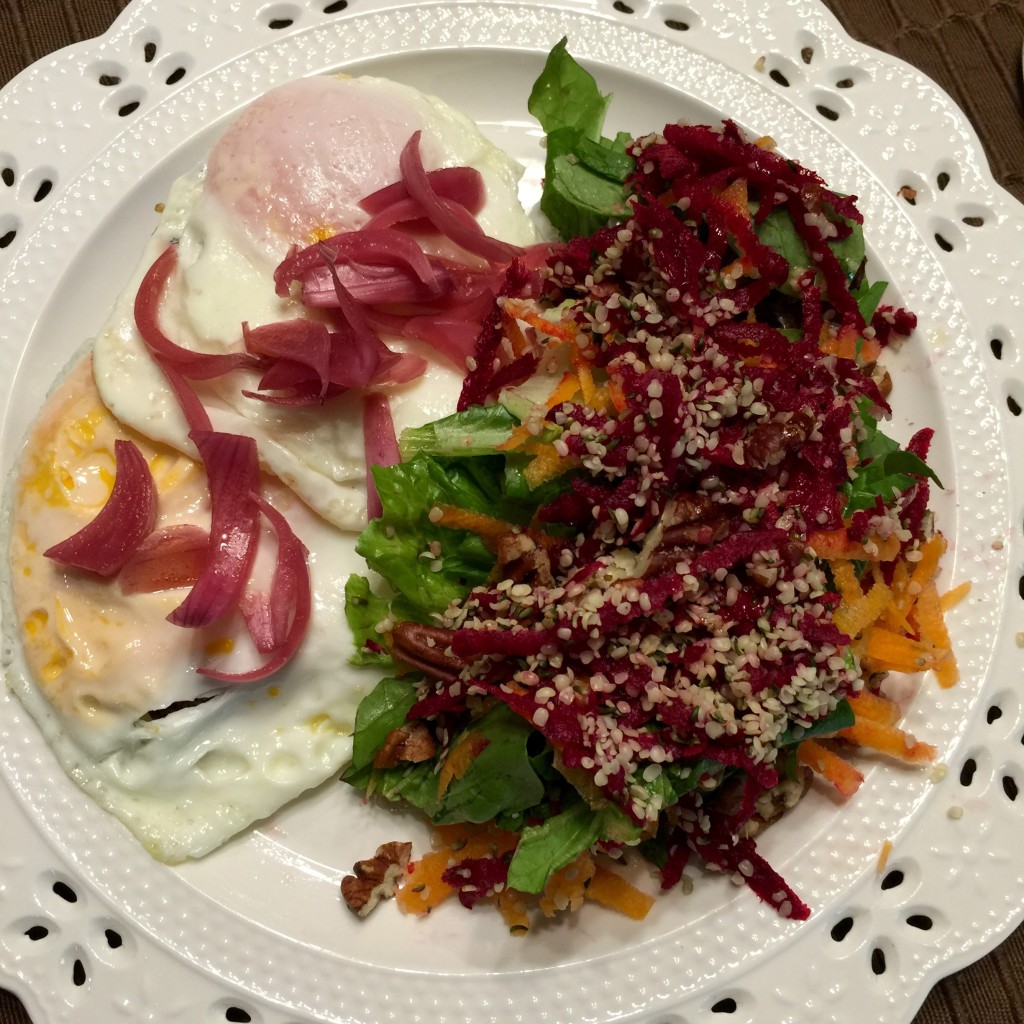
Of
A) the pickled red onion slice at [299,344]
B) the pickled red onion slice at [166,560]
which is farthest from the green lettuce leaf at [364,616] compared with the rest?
the pickled red onion slice at [299,344]

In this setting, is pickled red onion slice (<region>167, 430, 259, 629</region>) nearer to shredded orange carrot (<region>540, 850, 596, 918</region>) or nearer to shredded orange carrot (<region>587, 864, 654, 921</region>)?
shredded orange carrot (<region>540, 850, 596, 918</region>)

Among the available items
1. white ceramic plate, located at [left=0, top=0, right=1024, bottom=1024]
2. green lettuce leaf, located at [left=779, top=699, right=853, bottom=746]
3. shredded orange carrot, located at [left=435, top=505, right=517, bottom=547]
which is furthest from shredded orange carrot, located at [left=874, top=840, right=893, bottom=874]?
shredded orange carrot, located at [left=435, top=505, right=517, bottom=547]

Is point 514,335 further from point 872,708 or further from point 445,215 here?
point 872,708

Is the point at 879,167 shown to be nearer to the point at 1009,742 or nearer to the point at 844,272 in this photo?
the point at 844,272

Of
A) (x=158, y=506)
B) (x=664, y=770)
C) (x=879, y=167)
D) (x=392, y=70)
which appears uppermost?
(x=392, y=70)

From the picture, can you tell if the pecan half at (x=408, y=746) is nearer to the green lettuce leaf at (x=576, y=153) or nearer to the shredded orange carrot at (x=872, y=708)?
the shredded orange carrot at (x=872, y=708)

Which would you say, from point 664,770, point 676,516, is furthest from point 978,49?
point 664,770
